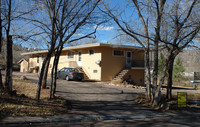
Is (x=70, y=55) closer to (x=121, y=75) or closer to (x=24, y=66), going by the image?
(x=121, y=75)

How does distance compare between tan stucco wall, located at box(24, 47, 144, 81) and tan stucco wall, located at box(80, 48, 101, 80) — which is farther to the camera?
tan stucco wall, located at box(80, 48, 101, 80)

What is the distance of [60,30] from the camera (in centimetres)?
1067

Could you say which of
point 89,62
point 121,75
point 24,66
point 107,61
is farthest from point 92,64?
point 24,66

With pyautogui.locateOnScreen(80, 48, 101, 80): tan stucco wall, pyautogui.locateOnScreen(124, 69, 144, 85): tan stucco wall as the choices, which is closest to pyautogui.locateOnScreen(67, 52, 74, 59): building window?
pyautogui.locateOnScreen(80, 48, 101, 80): tan stucco wall

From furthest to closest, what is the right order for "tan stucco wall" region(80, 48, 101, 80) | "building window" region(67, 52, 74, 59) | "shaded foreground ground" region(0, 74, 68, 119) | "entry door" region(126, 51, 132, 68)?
"building window" region(67, 52, 74, 59) → "entry door" region(126, 51, 132, 68) → "tan stucco wall" region(80, 48, 101, 80) → "shaded foreground ground" region(0, 74, 68, 119)

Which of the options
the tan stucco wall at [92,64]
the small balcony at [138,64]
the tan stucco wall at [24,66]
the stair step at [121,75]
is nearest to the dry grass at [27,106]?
the tan stucco wall at [92,64]

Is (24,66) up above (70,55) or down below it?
below

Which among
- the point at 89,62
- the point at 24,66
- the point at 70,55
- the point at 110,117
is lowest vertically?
the point at 110,117

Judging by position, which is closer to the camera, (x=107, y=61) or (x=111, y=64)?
(x=107, y=61)

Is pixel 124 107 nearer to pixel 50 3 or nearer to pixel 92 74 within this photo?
pixel 50 3

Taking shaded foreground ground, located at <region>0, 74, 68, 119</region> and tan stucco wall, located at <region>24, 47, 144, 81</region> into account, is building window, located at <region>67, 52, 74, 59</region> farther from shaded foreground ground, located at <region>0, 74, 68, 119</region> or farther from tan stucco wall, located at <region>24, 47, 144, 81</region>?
shaded foreground ground, located at <region>0, 74, 68, 119</region>

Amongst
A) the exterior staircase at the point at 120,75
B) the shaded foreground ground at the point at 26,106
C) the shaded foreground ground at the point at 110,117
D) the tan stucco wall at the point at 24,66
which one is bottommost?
the shaded foreground ground at the point at 110,117

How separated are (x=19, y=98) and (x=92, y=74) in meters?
14.4

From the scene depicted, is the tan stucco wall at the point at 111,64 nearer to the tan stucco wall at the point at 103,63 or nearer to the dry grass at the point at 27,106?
the tan stucco wall at the point at 103,63
